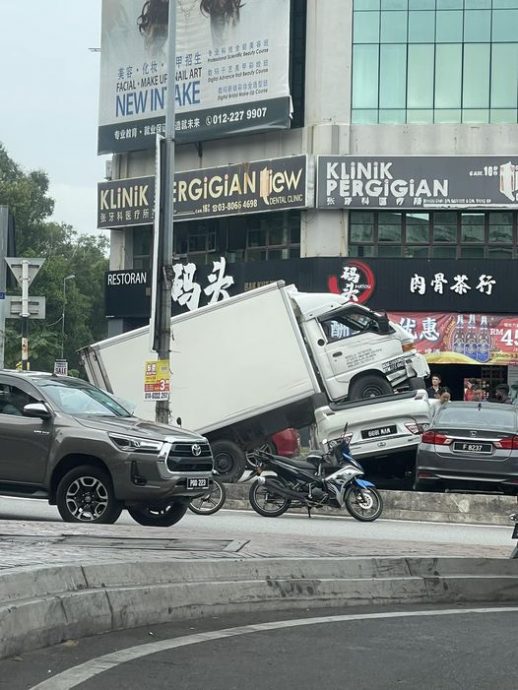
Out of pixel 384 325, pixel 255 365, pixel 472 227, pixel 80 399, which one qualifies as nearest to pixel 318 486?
pixel 80 399

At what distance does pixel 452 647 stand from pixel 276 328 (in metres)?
16.1

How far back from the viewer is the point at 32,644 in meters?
6.66

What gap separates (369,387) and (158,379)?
17.2 feet

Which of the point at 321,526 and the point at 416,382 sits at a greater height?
the point at 416,382

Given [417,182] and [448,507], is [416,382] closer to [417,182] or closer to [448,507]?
[448,507]

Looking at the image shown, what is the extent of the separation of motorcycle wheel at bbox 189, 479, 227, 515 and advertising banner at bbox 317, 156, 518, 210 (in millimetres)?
23288

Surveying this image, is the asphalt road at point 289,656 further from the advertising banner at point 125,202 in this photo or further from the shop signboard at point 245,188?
the advertising banner at point 125,202

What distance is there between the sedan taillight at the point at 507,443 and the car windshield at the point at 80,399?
240 inches

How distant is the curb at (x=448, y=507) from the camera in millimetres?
18078

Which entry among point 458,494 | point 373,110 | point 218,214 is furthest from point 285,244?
point 458,494

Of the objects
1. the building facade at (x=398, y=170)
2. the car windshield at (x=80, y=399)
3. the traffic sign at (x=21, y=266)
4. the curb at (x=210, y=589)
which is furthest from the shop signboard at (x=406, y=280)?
the curb at (x=210, y=589)

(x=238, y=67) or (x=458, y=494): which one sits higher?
(x=238, y=67)

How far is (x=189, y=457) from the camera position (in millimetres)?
13695

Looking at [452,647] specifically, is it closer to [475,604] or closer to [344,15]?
[475,604]
